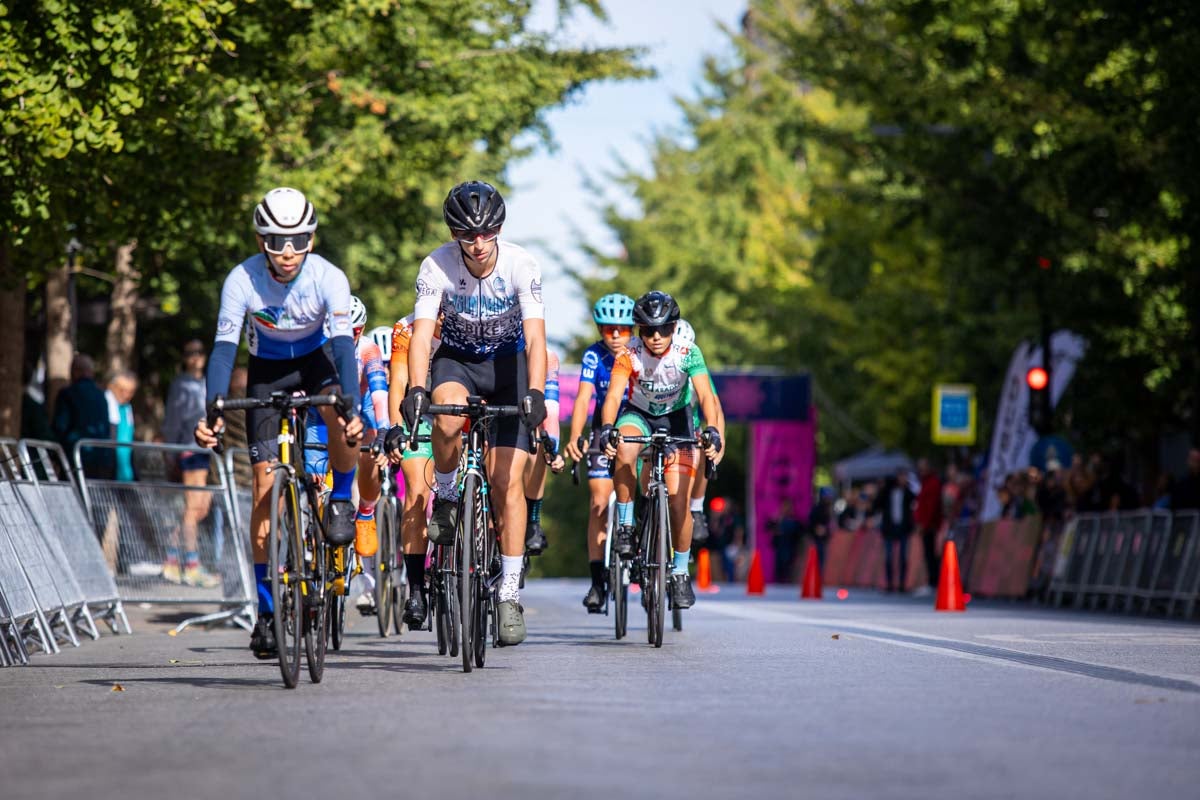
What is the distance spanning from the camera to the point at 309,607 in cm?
996

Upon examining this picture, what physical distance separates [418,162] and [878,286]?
18517mm

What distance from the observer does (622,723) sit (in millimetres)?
8062

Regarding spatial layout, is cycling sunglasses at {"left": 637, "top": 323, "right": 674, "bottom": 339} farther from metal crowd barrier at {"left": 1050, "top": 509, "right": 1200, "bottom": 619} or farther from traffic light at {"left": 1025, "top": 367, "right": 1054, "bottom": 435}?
traffic light at {"left": 1025, "top": 367, "right": 1054, "bottom": 435}

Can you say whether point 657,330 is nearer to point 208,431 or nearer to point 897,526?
point 208,431

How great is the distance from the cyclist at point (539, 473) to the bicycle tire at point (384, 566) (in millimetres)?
2133

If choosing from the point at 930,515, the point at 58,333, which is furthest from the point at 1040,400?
the point at 58,333

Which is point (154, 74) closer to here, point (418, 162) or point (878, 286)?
point (418, 162)

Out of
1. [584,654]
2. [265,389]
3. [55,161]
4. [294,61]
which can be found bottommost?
[584,654]

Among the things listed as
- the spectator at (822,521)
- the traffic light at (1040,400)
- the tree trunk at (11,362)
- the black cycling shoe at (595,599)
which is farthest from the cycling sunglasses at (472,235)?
the spectator at (822,521)

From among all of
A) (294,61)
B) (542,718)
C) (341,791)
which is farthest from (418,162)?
(341,791)

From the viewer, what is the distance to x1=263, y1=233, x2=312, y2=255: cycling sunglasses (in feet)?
33.8

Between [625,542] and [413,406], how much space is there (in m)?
3.55

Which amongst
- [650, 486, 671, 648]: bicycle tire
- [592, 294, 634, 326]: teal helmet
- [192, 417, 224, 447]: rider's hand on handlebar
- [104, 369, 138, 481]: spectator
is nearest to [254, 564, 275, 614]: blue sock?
[192, 417, 224, 447]: rider's hand on handlebar

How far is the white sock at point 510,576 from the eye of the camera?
1129 centimetres
